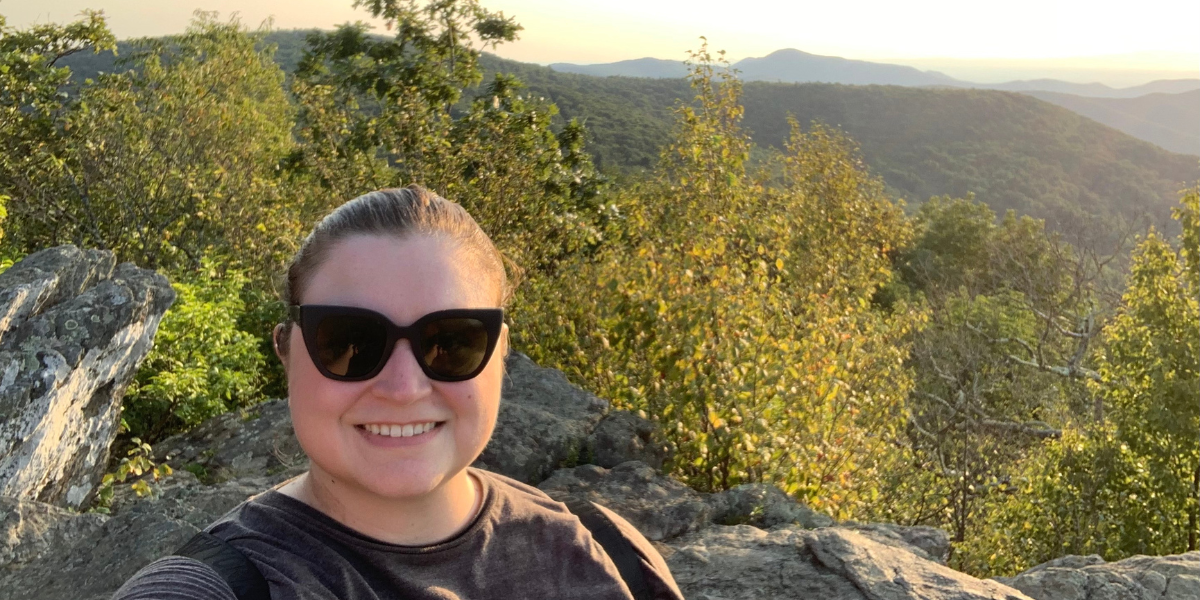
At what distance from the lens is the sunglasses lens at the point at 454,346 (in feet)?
5.06

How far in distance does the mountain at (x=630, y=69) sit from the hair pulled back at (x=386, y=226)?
346 feet

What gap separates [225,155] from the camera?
51.4 feet

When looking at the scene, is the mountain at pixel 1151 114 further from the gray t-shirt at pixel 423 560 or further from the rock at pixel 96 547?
the gray t-shirt at pixel 423 560

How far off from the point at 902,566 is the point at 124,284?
→ 5.28 m

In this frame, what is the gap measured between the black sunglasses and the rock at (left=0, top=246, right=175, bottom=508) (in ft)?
14.8

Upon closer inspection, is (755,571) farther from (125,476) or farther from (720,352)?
(125,476)

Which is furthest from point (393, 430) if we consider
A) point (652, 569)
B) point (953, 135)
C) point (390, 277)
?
point (953, 135)

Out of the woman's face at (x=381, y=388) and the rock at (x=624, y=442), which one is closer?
the woman's face at (x=381, y=388)

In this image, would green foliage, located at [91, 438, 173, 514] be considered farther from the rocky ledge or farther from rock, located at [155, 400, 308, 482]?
rock, located at [155, 400, 308, 482]

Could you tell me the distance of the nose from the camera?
1530 mm

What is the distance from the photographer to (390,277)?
1530 millimetres

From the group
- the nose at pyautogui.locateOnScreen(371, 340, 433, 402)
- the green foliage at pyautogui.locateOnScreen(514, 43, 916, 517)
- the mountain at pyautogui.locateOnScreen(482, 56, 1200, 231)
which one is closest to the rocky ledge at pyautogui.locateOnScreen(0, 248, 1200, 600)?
the green foliage at pyautogui.locateOnScreen(514, 43, 916, 517)

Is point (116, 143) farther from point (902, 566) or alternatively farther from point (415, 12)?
point (902, 566)

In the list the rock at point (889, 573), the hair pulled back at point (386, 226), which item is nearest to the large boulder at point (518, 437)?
the rock at point (889, 573)
